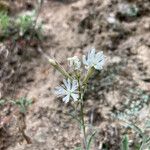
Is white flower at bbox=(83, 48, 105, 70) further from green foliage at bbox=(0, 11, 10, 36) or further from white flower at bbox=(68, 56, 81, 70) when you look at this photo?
green foliage at bbox=(0, 11, 10, 36)

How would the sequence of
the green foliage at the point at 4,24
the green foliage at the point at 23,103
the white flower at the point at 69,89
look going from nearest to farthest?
the white flower at the point at 69,89 < the green foliage at the point at 23,103 < the green foliage at the point at 4,24

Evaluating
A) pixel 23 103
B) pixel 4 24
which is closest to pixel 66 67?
pixel 23 103

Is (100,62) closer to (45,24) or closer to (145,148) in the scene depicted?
(145,148)

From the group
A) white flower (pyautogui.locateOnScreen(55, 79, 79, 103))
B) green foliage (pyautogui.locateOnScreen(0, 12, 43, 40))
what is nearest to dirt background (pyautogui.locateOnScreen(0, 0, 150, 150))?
green foliage (pyautogui.locateOnScreen(0, 12, 43, 40))

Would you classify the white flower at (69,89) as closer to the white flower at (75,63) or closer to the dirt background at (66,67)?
the white flower at (75,63)

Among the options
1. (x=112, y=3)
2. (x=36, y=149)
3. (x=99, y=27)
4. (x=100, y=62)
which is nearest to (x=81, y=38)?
(x=99, y=27)

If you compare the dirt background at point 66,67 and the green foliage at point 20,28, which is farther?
the green foliage at point 20,28

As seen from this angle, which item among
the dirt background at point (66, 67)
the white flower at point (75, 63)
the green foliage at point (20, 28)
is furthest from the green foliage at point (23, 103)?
the white flower at point (75, 63)
